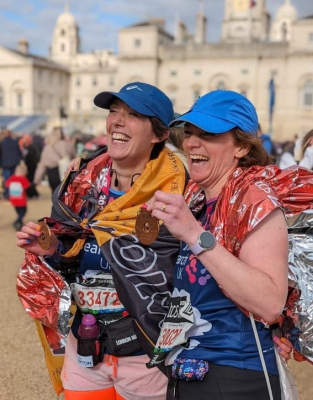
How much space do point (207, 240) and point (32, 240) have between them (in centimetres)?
91

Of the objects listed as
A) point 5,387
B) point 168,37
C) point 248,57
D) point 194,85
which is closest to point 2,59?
point 168,37

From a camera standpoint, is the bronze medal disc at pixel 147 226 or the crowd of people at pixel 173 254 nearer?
the crowd of people at pixel 173 254

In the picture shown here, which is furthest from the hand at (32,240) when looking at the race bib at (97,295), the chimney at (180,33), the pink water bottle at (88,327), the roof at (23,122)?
the chimney at (180,33)

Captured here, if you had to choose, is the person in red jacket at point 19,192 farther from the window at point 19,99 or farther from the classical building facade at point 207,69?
the window at point 19,99

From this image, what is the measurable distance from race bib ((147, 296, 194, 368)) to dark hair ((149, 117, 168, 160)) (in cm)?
73

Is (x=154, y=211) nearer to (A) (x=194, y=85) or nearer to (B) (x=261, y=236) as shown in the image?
(B) (x=261, y=236)

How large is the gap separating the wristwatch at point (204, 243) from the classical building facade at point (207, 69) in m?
40.7

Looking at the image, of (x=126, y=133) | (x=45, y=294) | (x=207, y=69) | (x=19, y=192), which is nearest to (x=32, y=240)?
(x=45, y=294)

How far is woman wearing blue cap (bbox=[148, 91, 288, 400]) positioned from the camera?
146 cm

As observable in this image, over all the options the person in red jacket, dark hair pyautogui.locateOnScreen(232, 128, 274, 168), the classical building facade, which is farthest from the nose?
the classical building facade

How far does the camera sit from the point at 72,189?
2.31 m

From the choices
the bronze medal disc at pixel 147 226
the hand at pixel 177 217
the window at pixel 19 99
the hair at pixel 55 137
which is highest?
the window at pixel 19 99

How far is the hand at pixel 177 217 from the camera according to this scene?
1471 millimetres

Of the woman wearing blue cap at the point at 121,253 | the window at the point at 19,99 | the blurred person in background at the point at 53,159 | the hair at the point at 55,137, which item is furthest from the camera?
the window at the point at 19,99
